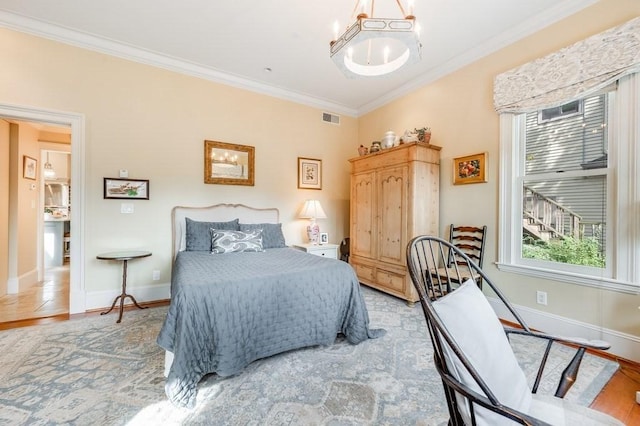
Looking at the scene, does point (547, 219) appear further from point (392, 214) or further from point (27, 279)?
point (27, 279)

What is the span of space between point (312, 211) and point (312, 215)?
0.22ft

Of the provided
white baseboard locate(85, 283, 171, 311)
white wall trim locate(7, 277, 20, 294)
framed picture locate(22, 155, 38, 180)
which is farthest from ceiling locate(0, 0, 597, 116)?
white wall trim locate(7, 277, 20, 294)

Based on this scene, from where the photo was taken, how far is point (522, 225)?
110 inches

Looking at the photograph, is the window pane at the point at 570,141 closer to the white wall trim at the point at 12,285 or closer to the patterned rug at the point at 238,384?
the patterned rug at the point at 238,384

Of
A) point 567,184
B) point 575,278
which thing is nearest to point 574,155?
point 567,184

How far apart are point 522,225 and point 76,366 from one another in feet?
13.5

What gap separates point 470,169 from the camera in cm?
315

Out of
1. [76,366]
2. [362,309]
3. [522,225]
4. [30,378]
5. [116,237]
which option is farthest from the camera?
[116,237]

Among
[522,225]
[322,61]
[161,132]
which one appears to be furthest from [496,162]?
[161,132]

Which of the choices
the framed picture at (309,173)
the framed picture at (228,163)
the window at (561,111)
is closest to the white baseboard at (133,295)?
the framed picture at (228,163)

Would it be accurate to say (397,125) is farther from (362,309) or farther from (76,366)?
(76,366)

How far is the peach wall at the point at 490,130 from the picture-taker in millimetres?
2211

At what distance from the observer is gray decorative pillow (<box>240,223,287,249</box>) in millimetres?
3568

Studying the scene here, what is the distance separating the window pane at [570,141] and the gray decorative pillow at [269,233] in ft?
9.74
